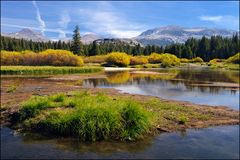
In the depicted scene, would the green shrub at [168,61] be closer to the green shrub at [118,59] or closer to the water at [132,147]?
the green shrub at [118,59]

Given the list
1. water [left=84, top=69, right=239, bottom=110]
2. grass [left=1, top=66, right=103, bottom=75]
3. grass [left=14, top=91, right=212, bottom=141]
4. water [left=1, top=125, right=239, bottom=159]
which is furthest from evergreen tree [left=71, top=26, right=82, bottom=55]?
water [left=1, top=125, right=239, bottom=159]

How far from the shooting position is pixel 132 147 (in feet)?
46.9

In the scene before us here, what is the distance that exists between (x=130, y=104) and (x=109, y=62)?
3821 inches

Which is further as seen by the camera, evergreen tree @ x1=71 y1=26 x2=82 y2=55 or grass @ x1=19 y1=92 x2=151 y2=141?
evergreen tree @ x1=71 y1=26 x2=82 y2=55

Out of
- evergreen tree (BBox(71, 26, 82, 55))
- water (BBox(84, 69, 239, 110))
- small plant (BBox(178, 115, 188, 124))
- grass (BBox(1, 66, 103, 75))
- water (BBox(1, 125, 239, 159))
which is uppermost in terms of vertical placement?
evergreen tree (BBox(71, 26, 82, 55))

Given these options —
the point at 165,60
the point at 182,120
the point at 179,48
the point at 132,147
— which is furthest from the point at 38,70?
the point at 179,48

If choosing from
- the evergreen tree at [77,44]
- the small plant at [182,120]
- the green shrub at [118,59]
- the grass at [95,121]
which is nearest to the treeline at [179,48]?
the evergreen tree at [77,44]

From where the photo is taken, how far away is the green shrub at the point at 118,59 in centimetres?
11075

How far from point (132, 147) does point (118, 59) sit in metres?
97.5

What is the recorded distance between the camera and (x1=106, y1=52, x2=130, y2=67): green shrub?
11075 cm

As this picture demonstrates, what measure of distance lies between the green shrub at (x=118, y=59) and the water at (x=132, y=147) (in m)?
94.9

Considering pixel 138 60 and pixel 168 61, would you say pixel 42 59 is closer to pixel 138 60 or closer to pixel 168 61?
pixel 138 60

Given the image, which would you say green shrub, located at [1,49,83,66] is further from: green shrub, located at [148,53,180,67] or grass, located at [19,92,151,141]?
grass, located at [19,92,151,141]

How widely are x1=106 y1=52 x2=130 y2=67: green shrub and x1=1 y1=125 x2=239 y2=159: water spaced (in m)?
94.9
